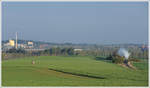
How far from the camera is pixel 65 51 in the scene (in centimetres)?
4575

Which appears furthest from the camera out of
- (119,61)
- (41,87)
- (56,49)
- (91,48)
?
(91,48)

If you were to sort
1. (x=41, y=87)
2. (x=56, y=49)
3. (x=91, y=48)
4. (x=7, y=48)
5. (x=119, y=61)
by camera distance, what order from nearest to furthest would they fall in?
(x=41, y=87), (x=119, y=61), (x=7, y=48), (x=56, y=49), (x=91, y=48)

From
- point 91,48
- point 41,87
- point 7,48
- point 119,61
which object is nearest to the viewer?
point 41,87

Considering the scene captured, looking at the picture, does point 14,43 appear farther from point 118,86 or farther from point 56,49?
point 118,86

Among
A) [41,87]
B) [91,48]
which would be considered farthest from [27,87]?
[91,48]

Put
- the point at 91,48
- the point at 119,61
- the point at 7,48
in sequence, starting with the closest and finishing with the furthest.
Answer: the point at 119,61
the point at 7,48
the point at 91,48

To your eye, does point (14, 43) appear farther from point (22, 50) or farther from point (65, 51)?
point (65, 51)

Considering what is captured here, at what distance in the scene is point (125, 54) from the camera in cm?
3097

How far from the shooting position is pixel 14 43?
3828cm

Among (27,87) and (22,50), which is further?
(22,50)

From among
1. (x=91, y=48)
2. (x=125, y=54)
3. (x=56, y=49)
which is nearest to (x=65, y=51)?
(x=56, y=49)

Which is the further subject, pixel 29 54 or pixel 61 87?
pixel 29 54

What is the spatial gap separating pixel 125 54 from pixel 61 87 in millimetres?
24207

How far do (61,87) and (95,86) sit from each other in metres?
1.05
